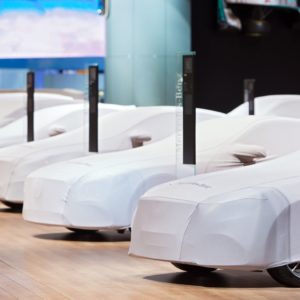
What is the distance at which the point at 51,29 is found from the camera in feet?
75.1

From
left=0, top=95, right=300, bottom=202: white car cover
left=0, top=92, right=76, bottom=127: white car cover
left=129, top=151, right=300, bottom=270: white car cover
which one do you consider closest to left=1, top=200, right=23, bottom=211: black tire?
left=0, top=95, right=300, bottom=202: white car cover

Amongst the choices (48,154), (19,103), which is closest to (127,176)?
(48,154)

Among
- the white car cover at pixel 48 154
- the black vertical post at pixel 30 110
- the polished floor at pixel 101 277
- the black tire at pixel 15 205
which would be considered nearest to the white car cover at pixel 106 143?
the white car cover at pixel 48 154

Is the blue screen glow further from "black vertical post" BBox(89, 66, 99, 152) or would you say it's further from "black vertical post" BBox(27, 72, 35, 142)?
"black vertical post" BBox(89, 66, 99, 152)

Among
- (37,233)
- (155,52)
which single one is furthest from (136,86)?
(37,233)

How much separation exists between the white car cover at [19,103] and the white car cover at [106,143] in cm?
424

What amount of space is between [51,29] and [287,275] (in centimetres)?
1492

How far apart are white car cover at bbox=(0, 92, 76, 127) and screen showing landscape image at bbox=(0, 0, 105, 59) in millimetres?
3035

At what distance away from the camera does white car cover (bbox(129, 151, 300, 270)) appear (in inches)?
334

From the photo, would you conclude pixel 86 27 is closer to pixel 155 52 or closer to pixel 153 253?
pixel 155 52

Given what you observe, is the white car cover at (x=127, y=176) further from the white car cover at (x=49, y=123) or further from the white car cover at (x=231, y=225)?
the white car cover at (x=49, y=123)

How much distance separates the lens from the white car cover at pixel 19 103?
19.1 metres

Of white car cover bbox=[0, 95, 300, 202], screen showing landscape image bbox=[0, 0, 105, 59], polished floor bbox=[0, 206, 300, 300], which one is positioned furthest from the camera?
screen showing landscape image bbox=[0, 0, 105, 59]

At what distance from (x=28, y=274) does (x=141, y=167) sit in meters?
2.41
